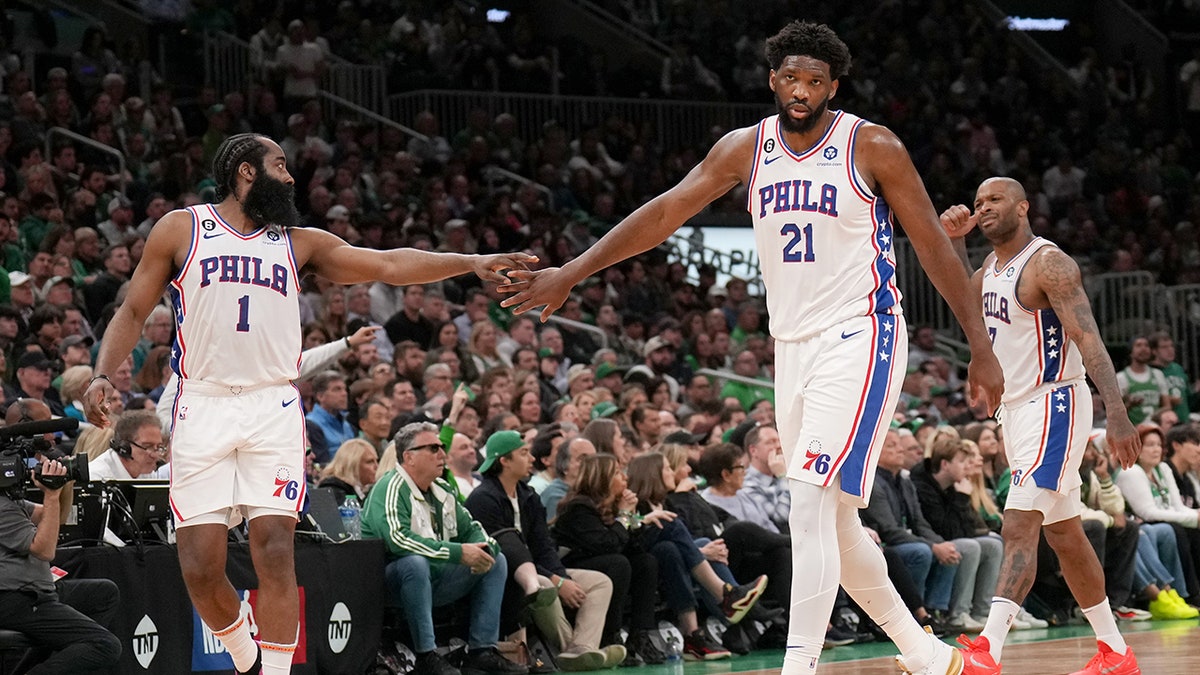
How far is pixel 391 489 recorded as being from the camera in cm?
950

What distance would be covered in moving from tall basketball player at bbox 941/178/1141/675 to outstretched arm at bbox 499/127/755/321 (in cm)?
187

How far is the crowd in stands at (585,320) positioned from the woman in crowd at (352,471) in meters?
0.02

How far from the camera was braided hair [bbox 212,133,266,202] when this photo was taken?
6859mm

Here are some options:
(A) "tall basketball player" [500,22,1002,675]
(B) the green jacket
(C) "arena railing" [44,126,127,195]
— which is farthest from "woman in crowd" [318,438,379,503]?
(C) "arena railing" [44,126,127,195]

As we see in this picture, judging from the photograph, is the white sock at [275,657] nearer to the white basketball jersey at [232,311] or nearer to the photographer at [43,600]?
the white basketball jersey at [232,311]

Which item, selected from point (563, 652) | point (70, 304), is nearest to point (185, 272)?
point (563, 652)

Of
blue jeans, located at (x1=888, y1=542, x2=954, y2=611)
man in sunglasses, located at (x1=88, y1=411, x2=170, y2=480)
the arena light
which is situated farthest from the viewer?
the arena light

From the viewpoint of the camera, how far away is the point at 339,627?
910cm

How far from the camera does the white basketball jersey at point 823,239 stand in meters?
5.98

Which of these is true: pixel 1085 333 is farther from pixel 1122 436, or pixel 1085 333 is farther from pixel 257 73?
pixel 257 73

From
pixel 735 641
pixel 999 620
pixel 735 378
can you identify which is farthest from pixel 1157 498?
pixel 999 620

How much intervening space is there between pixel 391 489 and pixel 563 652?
61.9 inches

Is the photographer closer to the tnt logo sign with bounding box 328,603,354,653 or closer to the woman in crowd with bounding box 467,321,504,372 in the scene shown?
the tnt logo sign with bounding box 328,603,354,653

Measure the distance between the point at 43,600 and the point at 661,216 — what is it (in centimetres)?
348
